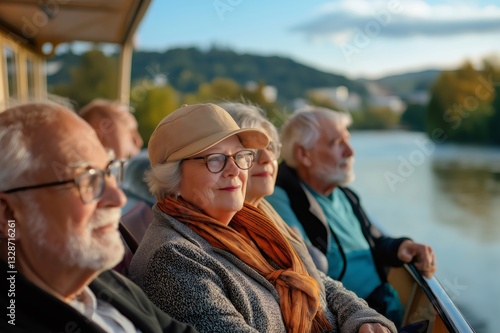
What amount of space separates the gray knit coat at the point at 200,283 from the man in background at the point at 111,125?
1.72 m

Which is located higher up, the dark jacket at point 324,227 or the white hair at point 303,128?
the white hair at point 303,128

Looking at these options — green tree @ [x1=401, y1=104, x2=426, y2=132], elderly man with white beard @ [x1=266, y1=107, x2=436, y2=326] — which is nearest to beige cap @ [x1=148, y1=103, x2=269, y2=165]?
elderly man with white beard @ [x1=266, y1=107, x2=436, y2=326]

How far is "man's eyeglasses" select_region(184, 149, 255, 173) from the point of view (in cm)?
176

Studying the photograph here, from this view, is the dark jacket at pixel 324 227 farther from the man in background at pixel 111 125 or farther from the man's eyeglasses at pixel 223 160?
the man in background at pixel 111 125

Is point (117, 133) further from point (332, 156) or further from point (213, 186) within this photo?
point (213, 186)

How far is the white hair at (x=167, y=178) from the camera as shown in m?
1.77

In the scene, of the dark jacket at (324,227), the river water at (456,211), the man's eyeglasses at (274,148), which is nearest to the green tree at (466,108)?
the river water at (456,211)

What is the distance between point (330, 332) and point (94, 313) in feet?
3.09

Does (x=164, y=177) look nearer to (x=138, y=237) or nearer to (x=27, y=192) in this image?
(x=138, y=237)

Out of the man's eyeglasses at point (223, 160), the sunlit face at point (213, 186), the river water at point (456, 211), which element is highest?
the man's eyeglasses at point (223, 160)

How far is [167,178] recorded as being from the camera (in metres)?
1.78

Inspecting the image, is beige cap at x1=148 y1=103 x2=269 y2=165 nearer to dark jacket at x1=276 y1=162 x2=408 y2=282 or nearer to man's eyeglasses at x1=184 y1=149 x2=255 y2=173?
man's eyeglasses at x1=184 y1=149 x2=255 y2=173

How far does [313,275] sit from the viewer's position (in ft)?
6.63

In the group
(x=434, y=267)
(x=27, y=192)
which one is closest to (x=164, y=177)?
(x=27, y=192)
